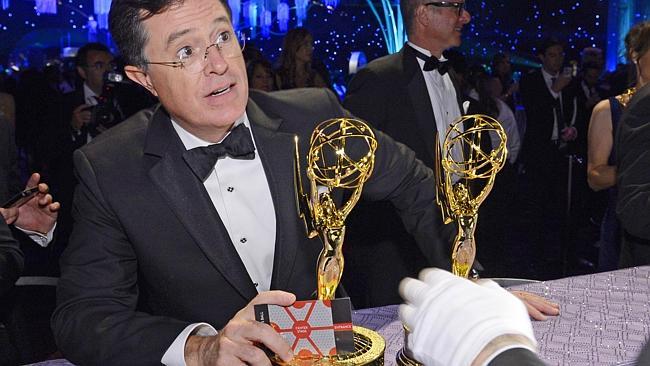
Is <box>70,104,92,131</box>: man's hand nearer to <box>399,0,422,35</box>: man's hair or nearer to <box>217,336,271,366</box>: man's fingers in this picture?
<box>399,0,422,35</box>: man's hair

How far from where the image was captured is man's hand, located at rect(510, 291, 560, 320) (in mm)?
1628

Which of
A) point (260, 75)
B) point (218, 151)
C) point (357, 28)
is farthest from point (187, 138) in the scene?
point (357, 28)

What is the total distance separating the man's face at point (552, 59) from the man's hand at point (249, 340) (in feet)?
17.8

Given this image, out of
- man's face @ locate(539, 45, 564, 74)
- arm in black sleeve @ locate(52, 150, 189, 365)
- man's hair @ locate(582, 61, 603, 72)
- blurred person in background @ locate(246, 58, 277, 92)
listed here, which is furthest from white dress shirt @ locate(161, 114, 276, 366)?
man's hair @ locate(582, 61, 603, 72)

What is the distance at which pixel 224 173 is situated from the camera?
1.70 m

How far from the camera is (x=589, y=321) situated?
1.63 meters

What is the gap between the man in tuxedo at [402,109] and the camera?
127 inches

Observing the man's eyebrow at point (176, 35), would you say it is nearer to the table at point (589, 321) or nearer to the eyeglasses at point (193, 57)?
the eyeglasses at point (193, 57)

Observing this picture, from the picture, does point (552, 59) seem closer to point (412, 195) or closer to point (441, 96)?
point (441, 96)

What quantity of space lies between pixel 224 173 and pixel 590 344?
85cm

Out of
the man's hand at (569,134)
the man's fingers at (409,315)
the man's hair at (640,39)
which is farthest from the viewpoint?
the man's hand at (569,134)

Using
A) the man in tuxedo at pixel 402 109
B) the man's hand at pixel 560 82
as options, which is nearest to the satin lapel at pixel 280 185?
the man in tuxedo at pixel 402 109

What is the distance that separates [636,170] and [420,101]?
3.78ft

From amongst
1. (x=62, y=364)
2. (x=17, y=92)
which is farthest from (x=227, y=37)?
(x=17, y=92)
